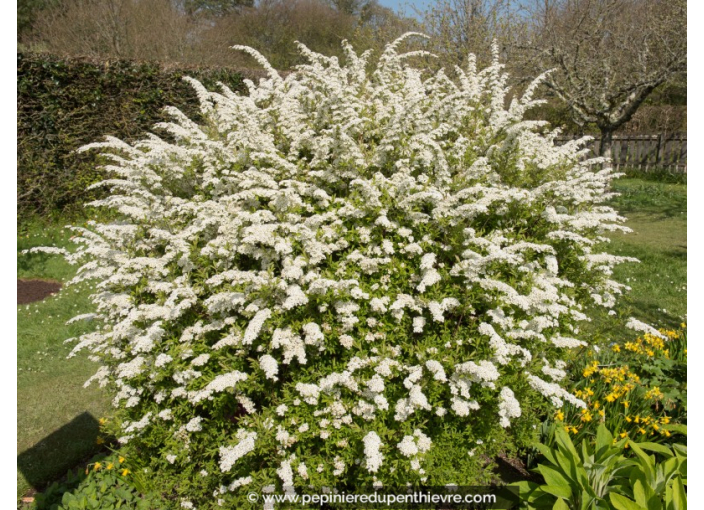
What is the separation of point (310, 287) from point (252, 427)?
0.95 m

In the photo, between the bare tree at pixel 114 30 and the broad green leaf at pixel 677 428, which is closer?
the broad green leaf at pixel 677 428

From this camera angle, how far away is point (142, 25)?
15.8 m

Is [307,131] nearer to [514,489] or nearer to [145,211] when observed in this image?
[145,211]

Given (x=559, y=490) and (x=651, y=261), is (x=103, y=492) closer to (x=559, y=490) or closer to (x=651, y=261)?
(x=559, y=490)

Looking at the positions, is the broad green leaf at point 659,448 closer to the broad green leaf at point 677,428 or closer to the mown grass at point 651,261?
the broad green leaf at point 677,428

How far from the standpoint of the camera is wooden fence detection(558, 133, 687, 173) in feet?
56.9

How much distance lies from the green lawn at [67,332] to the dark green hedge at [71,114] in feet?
2.90

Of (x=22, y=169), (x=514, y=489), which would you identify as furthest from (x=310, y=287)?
(x=22, y=169)

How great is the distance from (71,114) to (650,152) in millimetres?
19869

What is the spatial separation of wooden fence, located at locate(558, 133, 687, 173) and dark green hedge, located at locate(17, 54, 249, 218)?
1483 cm

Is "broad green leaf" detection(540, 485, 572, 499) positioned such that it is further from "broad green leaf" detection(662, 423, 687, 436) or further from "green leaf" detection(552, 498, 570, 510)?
"broad green leaf" detection(662, 423, 687, 436)

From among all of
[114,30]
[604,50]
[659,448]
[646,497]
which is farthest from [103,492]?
[114,30]

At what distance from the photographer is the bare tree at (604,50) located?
35.4ft

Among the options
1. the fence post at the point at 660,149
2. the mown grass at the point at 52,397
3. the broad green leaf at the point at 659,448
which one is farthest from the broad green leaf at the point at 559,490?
the fence post at the point at 660,149
